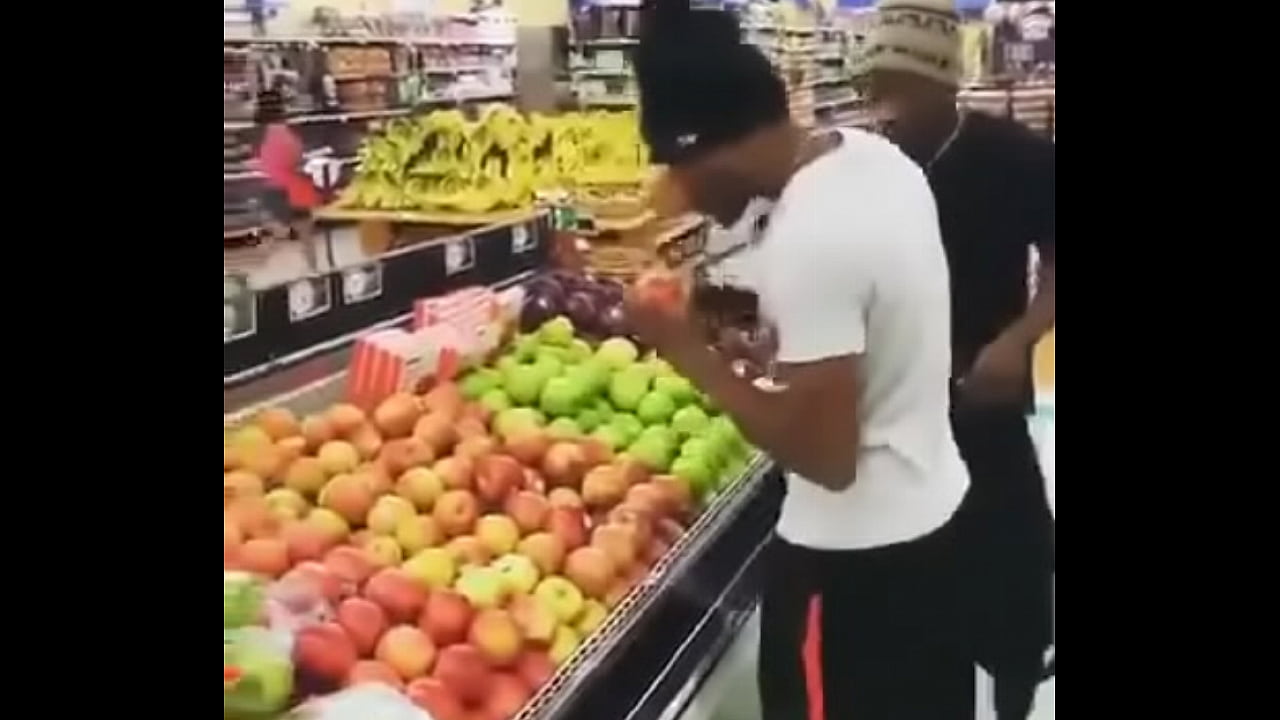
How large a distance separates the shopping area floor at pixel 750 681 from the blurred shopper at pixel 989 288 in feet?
0.05

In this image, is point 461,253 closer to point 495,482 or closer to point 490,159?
point 490,159

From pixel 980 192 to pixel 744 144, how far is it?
26 centimetres

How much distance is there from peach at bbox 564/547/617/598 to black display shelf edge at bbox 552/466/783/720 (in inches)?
2.3

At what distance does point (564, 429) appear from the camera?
248 centimetres

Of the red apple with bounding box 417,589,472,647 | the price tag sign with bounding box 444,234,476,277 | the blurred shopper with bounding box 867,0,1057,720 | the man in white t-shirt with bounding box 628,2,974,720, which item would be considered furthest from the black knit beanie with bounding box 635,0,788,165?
the red apple with bounding box 417,589,472,647

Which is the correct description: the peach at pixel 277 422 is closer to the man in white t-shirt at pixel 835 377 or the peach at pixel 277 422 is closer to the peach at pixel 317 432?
the peach at pixel 317 432

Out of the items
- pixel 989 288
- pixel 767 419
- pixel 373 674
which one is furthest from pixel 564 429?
pixel 989 288

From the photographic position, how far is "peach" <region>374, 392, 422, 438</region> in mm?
2410

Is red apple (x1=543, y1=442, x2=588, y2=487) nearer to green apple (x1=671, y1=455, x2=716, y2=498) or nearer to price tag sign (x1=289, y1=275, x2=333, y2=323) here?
green apple (x1=671, y1=455, x2=716, y2=498)

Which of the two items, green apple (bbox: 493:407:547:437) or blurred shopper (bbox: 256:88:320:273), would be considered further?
green apple (bbox: 493:407:547:437)

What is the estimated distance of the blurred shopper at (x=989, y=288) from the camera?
2.35 meters
